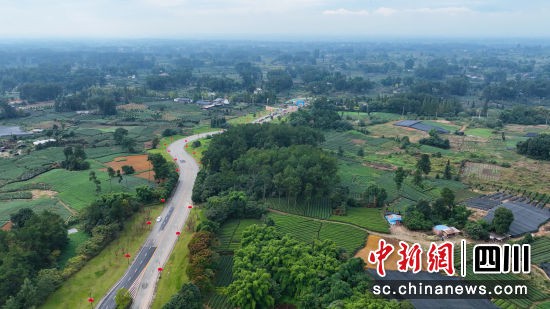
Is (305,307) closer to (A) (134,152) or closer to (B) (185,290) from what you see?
(B) (185,290)

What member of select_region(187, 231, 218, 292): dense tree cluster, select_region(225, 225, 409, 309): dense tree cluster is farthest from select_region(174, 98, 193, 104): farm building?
select_region(225, 225, 409, 309): dense tree cluster

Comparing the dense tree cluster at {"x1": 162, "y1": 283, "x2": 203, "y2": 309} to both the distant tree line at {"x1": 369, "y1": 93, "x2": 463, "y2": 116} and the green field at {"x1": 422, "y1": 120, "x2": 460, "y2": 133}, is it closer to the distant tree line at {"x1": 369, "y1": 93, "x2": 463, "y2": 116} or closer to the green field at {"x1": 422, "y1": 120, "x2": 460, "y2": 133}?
the green field at {"x1": 422, "y1": 120, "x2": 460, "y2": 133}

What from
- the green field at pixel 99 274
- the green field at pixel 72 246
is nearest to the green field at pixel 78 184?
the green field at pixel 72 246

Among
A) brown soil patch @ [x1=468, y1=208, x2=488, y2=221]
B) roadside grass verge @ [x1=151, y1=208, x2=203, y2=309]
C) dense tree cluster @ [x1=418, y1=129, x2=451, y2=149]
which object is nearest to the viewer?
roadside grass verge @ [x1=151, y1=208, x2=203, y2=309]

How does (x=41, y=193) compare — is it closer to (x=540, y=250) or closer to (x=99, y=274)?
(x=99, y=274)

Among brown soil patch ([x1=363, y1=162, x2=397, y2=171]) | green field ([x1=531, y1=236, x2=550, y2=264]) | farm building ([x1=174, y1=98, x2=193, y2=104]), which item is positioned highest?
farm building ([x1=174, y1=98, x2=193, y2=104])

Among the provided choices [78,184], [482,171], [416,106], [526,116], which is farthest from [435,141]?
[78,184]

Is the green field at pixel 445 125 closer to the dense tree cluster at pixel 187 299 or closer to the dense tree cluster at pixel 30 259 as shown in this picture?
the dense tree cluster at pixel 187 299

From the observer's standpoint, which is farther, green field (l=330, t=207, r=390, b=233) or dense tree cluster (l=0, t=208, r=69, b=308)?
green field (l=330, t=207, r=390, b=233)
